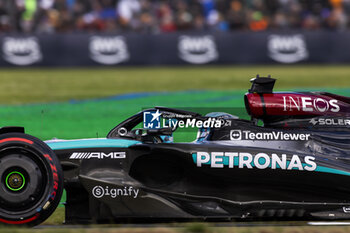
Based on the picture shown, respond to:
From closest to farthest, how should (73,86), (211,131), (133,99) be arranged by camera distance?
1. (211,131)
2. (133,99)
3. (73,86)

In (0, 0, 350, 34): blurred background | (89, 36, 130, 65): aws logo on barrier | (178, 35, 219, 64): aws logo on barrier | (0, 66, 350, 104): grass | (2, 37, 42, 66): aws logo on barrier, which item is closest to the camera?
(0, 66, 350, 104): grass

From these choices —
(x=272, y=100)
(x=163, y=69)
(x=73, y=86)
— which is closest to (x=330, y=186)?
(x=272, y=100)

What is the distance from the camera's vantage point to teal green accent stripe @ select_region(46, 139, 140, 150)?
528cm

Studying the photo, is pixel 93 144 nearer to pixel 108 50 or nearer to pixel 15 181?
pixel 15 181

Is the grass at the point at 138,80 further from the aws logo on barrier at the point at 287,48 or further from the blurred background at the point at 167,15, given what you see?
the blurred background at the point at 167,15

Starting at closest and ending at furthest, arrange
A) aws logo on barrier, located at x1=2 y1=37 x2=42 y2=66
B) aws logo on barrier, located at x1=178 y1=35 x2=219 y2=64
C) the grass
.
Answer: the grass
aws logo on barrier, located at x1=2 y1=37 x2=42 y2=66
aws logo on barrier, located at x1=178 y1=35 x2=219 y2=64

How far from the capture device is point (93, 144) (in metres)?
5.36

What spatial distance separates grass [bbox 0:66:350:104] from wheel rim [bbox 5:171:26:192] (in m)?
10.2

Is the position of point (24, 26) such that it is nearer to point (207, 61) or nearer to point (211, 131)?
point (207, 61)

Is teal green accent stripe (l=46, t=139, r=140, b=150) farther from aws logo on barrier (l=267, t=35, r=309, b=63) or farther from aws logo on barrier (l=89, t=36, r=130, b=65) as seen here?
aws logo on barrier (l=267, t=35, r=309, b=63)

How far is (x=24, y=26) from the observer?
2325cm

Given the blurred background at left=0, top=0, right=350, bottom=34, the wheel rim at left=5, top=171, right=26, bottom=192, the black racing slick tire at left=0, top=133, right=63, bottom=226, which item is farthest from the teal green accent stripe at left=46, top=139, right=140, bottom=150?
the blurred background at left=0, top=0, right=350, bottom=34

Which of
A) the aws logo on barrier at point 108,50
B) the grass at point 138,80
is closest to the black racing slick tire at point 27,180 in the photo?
the grass at point 138,80

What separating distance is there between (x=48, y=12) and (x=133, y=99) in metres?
10.7
